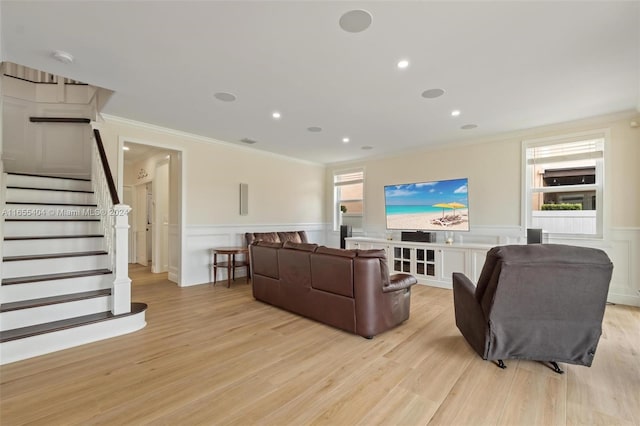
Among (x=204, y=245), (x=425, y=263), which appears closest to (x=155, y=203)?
(x=204, y=245)

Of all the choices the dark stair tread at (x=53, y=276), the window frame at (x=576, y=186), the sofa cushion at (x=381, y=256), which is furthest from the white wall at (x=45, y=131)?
the window frame at (x=576, y=186)

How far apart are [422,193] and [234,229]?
3.79m

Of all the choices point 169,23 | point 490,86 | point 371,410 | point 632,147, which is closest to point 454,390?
point 371,410

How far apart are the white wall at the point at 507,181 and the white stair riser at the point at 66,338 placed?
497cm

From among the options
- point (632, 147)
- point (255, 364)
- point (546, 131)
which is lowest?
point (255, 364)

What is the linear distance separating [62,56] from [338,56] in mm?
2505

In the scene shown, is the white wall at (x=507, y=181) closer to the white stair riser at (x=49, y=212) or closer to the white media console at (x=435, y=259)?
the white media console at (x=435, y=259)

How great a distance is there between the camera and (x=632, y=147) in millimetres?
3885

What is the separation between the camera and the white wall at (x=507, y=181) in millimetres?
Answer: 3895

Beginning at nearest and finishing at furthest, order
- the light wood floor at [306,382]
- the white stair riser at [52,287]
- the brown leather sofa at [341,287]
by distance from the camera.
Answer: the light wood floor at [306,382] < the white stair riser at [52,287] < the brown leather sofa at [341,287]

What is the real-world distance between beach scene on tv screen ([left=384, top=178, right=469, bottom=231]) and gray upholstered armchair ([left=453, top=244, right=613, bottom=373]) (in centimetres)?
308

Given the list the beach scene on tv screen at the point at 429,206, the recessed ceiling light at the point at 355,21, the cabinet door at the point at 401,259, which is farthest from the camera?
the cabinet door at the point at 401,259

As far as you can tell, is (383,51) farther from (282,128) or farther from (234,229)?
(234,229)

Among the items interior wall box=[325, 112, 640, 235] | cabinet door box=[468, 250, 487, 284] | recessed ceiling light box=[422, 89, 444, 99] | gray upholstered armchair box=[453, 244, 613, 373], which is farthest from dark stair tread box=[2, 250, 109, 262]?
cabinet door box=[468, 250, 487, 284]
